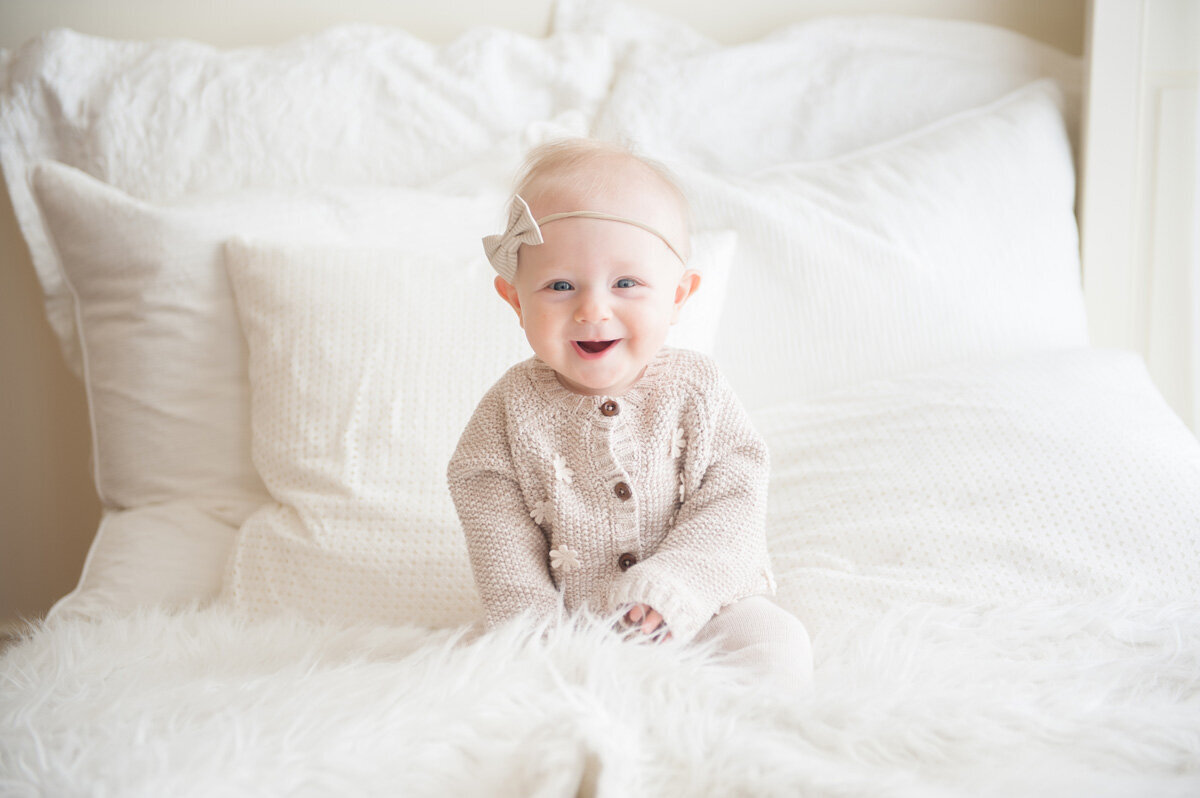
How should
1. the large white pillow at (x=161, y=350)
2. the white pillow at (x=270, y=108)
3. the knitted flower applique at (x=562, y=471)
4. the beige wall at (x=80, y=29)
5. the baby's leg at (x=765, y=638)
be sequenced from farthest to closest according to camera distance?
the beige wall at (x=80, y=29)
the white pillow at (x=270, y=108)
the large white pillow at (x=161, y=350)
the knitted flower applique at (x=562, y=471)
the baby's leg at (x=765, y=638)

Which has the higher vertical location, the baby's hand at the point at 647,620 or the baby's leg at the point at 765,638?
the baby's hand at the point at 647,620

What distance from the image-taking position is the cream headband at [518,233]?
0.83m

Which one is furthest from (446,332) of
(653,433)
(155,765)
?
(155,765)

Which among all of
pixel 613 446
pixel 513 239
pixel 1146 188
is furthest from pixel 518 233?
pixel 1146 188

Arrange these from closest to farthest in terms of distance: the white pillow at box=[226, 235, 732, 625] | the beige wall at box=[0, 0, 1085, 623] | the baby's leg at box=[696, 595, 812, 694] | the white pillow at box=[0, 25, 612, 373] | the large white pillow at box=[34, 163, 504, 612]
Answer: the baby's leg at box=[696, 595, 812, 694] → the white pillow at box=[226, 235, 732, 625] → the large white pillow at box=[34, 163, 504, 612] → the white pillow at box=[0, 25, 612, 373] → the beige wall at box=[0, 0, 1085, 623]

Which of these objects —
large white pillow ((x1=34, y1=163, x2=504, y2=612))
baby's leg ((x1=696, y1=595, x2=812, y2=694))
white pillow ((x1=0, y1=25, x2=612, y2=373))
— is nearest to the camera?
baby's leg ((x1=696, y1=595, x2=812, y2=694))

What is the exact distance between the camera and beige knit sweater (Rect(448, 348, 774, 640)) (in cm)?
90

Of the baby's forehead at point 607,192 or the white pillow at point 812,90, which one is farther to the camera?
the white pillow at point 812,90

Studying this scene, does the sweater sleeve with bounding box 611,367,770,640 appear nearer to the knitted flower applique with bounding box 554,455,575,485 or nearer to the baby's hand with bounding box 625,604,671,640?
the baby's hand with bounding box 625,604,671,640

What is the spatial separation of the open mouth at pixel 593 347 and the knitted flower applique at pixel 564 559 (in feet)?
0.68

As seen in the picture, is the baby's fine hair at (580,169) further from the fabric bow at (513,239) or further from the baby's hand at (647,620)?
the baby's hand at (647,620)

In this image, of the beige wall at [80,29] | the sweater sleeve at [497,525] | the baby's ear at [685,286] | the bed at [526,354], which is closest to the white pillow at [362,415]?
the bed at [526,354]

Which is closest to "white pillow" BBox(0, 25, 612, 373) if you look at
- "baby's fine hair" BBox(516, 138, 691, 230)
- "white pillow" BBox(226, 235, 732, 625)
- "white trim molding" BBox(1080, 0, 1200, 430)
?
"white pillow" BBox(226, 235, 732, 625)

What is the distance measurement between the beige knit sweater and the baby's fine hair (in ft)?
0.61
